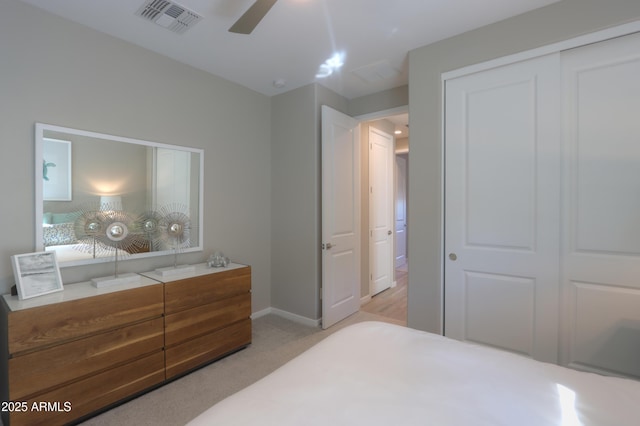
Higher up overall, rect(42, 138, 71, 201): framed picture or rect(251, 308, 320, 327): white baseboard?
rect(42, 138, 71, 201): framed picture

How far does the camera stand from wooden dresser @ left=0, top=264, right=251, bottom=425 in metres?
1.54

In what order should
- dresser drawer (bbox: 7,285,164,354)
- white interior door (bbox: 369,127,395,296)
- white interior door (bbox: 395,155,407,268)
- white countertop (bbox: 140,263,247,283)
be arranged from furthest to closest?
white interior door (bbox: 395,155,407,268) < white interior door (bbox: 369,127,395,296) < white countertop (bbox: 140,263,247,283) < dresser drawer (bbox: 7,285,164,354)

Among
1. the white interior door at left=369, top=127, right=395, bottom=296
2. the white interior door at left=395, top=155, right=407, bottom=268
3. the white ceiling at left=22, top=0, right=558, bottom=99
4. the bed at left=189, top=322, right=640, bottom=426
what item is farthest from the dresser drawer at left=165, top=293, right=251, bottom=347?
the white interior door at left=395, top=155, right=407, bottom=268

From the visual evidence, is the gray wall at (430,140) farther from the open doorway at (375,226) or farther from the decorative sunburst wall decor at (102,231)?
the decorative sunburst wall decor at (102,231)

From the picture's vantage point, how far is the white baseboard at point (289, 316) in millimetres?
3158

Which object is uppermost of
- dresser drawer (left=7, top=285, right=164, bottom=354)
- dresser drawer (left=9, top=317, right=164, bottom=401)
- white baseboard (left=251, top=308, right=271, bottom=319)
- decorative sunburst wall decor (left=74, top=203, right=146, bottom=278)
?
decorative sunburst wall decor (left=74, top=203, right=146, bottom=278)

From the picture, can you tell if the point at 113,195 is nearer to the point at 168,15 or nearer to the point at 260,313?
the point at 168,15

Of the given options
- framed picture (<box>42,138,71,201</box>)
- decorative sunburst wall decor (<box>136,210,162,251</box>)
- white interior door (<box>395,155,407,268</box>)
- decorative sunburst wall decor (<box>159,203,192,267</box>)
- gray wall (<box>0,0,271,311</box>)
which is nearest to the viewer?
Answer: gray wall (<box>0,0,271,311</box>)

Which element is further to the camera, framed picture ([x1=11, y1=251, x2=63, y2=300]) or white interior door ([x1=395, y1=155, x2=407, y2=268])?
white interior door ([x1=395, y1=155, x2=407, y2=268])

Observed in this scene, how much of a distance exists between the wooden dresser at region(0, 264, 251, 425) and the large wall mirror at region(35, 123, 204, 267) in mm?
335

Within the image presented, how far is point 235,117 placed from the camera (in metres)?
3.17

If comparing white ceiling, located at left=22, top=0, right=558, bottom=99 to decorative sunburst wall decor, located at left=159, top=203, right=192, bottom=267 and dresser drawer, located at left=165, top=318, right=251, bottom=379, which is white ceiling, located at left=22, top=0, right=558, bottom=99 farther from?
dresser drawer, located at left=165, top=318, right=251, bottom=379

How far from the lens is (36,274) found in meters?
1.79

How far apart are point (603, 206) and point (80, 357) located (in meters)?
3.37
